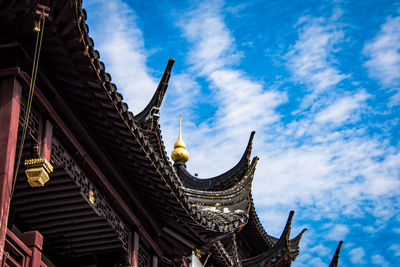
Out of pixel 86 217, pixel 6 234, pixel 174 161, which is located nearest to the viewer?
pixel 6 234

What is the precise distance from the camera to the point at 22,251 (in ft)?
29.7

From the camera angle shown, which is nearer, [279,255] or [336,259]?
[279,255]

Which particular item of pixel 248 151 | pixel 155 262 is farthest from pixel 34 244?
pixel 248 151

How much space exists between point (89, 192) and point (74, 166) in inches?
26.5

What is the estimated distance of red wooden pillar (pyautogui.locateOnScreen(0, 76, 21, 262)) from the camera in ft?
27.2

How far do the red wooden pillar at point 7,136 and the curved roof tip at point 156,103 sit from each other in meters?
4.70

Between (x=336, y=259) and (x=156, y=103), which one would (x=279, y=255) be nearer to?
(x=336, y=259)

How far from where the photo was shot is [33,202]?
11.3 meters

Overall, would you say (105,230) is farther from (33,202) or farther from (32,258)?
(32,258)

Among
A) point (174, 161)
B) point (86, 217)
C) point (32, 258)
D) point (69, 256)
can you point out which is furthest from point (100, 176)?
point (174, 161)

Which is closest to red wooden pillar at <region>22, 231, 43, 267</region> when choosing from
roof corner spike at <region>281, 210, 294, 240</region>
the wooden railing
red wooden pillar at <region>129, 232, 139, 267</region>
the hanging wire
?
the wooden railing

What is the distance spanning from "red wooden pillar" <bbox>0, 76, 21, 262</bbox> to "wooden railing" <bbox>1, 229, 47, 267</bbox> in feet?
1.47

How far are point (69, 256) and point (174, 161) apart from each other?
12628 mm

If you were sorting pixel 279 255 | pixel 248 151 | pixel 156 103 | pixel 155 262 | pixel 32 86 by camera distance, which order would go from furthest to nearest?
pixel 248 151 → pixel 279 255 → pixel 156 103 → pixel 155 262 → pixel 32 86
